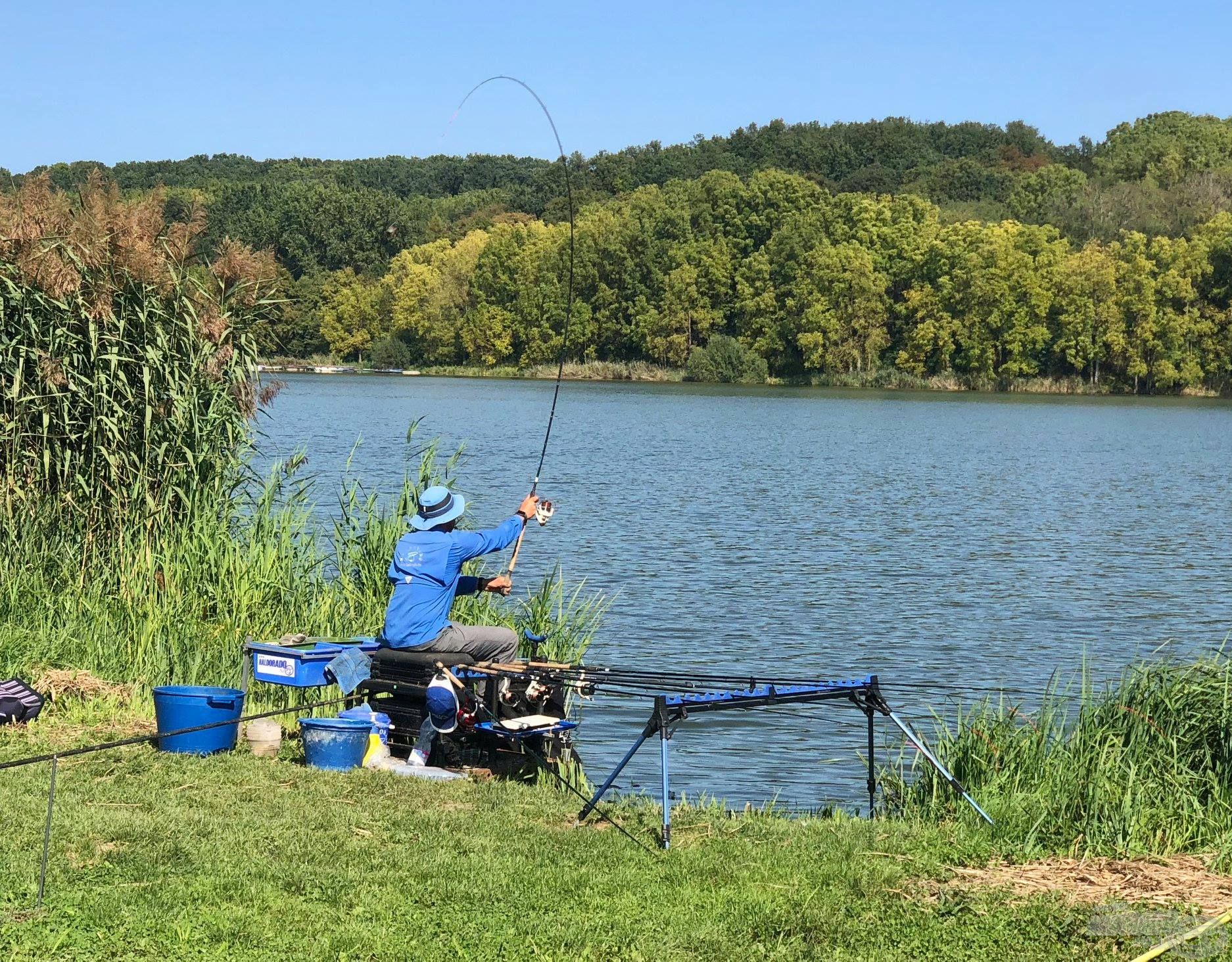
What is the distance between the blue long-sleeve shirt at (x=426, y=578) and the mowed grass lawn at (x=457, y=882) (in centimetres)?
99

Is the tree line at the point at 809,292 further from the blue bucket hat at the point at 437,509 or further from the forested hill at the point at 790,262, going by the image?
the blue bucket hat at the point at 437,509

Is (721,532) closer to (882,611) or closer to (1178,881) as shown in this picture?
(882,611)

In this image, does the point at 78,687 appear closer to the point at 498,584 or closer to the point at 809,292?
the point at 498,584

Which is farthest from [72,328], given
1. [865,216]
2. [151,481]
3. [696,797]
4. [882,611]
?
[865,216]

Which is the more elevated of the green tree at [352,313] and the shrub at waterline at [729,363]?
the green tree at [352,313]

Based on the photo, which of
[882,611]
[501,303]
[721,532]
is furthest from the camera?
[501,303]

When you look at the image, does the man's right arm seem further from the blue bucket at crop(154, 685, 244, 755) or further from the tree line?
the tree line

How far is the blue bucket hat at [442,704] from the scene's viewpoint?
25.0 ft

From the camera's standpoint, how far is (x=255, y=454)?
12125 millimetres

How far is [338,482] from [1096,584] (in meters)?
12.0

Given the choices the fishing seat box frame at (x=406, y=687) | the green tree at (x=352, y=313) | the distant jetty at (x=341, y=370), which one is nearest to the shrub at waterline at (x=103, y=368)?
the fishing seat box frame at (x=406, y=687)

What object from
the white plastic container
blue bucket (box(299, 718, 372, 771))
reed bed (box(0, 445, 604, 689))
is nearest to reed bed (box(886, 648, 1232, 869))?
blue bucket (box(299, 718, 372, 771))

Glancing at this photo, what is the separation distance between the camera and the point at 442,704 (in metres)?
7.63

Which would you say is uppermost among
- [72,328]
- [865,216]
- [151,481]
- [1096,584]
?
[865,216]
